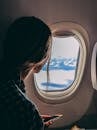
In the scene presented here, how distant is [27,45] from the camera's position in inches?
66.4

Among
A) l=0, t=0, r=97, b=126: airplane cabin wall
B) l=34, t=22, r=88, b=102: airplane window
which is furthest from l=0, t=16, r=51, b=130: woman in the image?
l=34, t=22, r=88, b=102: airplane window

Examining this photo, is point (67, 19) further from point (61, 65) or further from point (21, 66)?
point (21, 66)

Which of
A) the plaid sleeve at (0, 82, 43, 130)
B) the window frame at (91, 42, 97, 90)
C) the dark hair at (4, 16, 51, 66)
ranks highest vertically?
the dark hair at (4, 16, 51, 66)

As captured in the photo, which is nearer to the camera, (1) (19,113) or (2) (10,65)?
(1) (19,113)

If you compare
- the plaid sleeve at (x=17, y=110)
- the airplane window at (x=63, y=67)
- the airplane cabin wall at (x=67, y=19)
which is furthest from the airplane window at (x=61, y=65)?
the plaid sleeve at (x=17, y=110)

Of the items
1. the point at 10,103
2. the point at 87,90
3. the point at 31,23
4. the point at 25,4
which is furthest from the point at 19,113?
the point at 87,90

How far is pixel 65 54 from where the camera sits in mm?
2664

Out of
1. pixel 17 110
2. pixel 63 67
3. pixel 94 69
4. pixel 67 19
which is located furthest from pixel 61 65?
pixel 17 110

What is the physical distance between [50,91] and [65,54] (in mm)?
313

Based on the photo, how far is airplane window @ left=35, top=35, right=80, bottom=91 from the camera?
261cm

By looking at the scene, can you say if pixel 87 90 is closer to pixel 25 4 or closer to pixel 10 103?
pixel 25 4

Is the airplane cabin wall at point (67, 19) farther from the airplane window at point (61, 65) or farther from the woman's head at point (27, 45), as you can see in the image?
the woman's head at point (27, 45)

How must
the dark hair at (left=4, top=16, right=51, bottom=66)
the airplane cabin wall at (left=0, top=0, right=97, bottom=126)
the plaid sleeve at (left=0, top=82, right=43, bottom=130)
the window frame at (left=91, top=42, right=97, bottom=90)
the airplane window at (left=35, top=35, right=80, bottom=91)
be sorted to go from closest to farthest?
the plaid sleeve at (left=0, top=82, right=43, bottom=130) < the dark hair at (left=4, top=16, right=51, bottom=66) < the airplane cabin wall at (left=0, top=0, right=97, bottom=126) < the window frame at (left=91, top=42, right=97, bottom=90) < the airplane window at (left=35, top=35, right=80, bottom=91)

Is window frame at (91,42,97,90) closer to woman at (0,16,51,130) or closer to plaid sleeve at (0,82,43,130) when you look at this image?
woman at (0,16,51,130)
